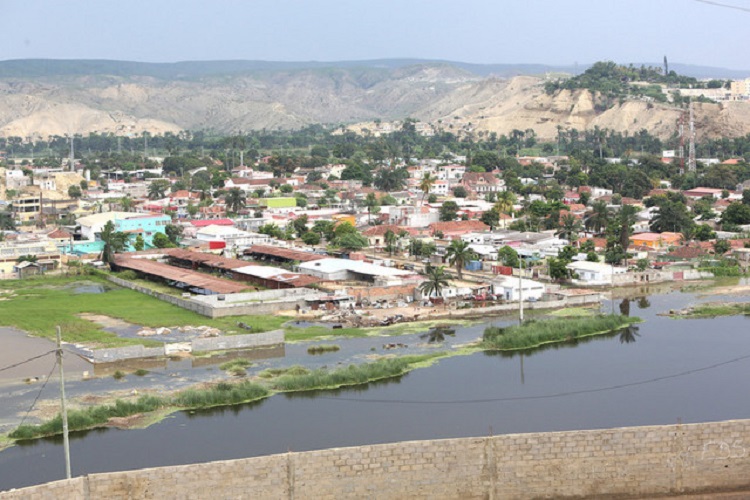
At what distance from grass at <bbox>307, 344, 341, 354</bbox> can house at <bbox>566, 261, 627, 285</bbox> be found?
13.0 meters

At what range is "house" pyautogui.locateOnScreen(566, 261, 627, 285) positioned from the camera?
38.4 metres

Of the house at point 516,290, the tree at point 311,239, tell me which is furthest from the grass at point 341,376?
the tree at point 311,239

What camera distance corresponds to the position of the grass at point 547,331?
92.7ft

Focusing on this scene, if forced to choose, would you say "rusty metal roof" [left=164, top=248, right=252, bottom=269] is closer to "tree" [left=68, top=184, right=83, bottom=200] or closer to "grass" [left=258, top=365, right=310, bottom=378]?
"grass" [left=258, top=365, right=310, bottom=378]

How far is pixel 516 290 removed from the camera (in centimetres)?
3481

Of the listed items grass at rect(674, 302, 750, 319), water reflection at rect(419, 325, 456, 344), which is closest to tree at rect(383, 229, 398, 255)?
water reflection at rect(419, 325, 456, 344)

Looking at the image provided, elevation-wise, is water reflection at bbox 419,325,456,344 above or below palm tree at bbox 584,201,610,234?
below

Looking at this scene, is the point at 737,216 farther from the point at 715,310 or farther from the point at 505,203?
the point at 715,310

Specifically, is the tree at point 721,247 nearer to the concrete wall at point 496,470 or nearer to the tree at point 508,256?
the tree at point 508,256

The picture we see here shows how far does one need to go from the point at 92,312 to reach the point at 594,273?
16916 millimetres

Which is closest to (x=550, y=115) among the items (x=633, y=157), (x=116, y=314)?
(x=633, y=157)

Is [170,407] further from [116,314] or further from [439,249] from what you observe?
[439,249]

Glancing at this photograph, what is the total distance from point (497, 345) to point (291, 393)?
21.5ft

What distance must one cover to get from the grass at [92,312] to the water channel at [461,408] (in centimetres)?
446
